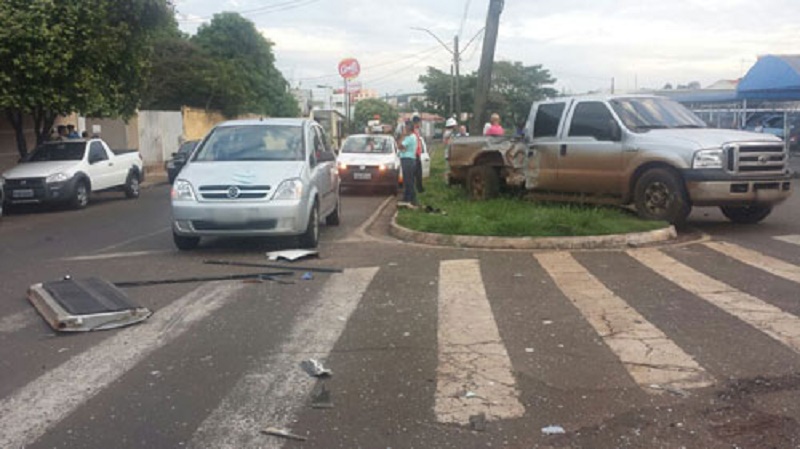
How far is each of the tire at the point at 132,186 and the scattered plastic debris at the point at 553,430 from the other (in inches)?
727

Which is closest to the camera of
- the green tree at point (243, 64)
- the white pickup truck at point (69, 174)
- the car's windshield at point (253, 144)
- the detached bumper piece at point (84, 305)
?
the detached bumper piece at point (84, 305)

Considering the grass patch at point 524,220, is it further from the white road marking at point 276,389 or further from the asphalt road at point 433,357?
the white road marking at point 276,389

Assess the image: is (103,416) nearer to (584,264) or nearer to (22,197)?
(584,264)

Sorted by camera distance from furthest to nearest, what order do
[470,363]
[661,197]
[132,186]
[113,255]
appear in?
[132,186] → [661,197] → [113,255] → [470,363]

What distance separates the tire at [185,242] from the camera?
389 inches

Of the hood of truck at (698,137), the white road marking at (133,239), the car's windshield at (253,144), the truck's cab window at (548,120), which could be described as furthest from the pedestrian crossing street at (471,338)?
the truck's cab window at (548,120)

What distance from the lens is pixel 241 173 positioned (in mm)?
9602

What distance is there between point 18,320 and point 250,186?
3473mm

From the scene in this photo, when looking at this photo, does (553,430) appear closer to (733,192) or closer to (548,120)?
(733,192)

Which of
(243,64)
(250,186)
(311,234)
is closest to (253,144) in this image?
(250,186)

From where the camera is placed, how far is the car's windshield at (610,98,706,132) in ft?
37.4

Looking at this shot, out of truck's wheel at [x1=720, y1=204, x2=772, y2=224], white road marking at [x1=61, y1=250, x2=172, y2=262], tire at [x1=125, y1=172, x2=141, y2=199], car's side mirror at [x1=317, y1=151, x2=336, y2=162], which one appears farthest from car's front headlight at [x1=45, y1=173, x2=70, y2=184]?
truck's wheel at [x1=720, y1=204, x2=772, y2=224]

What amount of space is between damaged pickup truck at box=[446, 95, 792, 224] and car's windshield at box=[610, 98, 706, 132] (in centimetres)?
2

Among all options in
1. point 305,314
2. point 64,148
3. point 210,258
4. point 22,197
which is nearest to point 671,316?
point 305,314
